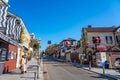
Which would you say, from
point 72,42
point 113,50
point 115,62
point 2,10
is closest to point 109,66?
point 115,62

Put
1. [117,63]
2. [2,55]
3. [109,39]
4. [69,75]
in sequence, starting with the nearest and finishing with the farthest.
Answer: [2,55]
[69,75]
[117,63]
[109,39]

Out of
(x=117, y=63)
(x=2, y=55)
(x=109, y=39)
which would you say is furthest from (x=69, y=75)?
(x=109, y=39)

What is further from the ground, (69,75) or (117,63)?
(117,63)

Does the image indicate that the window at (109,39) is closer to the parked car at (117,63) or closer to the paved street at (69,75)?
the parked car at (117,63)

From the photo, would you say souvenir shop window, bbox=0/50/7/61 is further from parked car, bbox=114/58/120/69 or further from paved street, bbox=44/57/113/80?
parked car, bbox=114/58/120/69

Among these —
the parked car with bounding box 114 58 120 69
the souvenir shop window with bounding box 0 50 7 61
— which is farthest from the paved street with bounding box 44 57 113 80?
the parked car with bounding box 114 58 120 69

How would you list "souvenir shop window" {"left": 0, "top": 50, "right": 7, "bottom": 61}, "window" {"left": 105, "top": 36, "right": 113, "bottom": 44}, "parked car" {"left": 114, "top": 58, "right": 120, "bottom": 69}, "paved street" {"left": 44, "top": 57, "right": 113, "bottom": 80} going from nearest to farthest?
"paved street" {"left": 44, "top": 57, "right": 113, "bottom": 80}
"souvenir shop window" {"left": 0, "top": 50, "right": 7, "bottom": 61}
"parked car" {"left": 114, "top": 58, "right": 120, "bottom": 69}
"window" {"left": 105, "top": 36, "right": 113, "bottom": 44}

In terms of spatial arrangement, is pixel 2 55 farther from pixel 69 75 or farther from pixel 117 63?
pixel 117 63

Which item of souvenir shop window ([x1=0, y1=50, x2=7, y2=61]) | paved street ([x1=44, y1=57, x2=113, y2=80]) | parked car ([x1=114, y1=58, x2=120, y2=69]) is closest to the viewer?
paved street ([x1=44, y1=57, x2=113, y2=80])

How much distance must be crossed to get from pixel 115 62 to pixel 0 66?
17552mm

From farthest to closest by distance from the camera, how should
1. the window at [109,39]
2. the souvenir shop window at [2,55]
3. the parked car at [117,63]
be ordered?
1. the window at [109,39]
2. the parked car at [117,63]
3. the souvenir shop window at [2,55]

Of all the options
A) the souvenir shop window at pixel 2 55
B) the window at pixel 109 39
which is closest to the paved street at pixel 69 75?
the souvenir shop window at pixel 2 55

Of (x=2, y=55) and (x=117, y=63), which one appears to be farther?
(x=117, y=63)

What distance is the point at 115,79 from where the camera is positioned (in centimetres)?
1263
